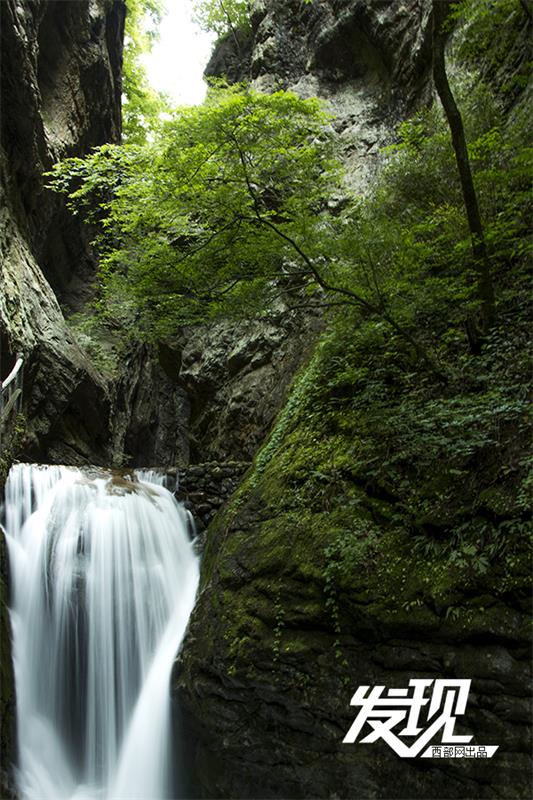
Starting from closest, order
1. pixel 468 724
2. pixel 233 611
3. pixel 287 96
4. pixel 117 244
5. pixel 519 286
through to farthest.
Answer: pixel 468 724, pixel 233 611, pixel 287 96, pixel 519 286, pixel 117 244

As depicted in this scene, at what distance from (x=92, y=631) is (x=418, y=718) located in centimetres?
433

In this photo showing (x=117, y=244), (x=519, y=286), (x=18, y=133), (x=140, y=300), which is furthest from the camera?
(x=117, y=244)

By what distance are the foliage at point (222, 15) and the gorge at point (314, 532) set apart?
9.99 metres

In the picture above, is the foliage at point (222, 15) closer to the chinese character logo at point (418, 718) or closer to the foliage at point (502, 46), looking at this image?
the foliage at point (502, 46)

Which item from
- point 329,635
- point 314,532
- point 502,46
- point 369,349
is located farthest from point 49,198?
point 329,635

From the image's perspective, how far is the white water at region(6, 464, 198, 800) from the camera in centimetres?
544

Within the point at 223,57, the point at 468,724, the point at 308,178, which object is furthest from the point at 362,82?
the point at 468,724

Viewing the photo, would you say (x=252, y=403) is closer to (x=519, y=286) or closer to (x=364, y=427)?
(x=364, y=427)

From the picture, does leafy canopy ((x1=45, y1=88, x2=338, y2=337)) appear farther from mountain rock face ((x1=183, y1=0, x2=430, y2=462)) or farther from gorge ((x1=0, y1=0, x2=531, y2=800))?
mountain rock face ((x1=183, y1=0, x2=430, y2=462))

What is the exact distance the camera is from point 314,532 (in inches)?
201

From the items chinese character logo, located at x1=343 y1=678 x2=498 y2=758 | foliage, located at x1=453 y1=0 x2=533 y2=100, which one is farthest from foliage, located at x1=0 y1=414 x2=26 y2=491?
foliage, located at x1=453 y1=0 x2=533 y2=100

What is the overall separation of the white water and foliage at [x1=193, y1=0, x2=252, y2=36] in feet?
57.6

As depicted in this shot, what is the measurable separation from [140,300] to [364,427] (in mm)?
3135

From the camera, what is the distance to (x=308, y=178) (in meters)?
6.22
